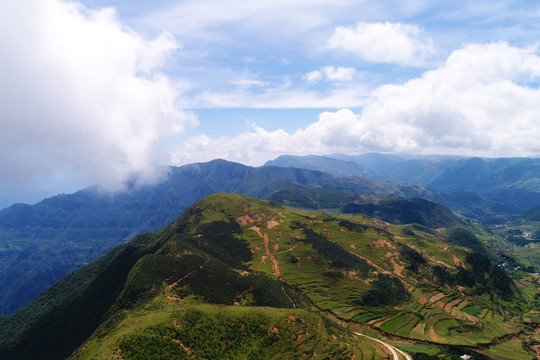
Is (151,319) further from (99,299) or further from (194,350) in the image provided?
(99,299)

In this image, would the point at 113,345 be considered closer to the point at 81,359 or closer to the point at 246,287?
the point at 81,359

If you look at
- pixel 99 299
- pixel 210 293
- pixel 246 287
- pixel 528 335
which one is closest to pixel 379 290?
pixel 528 335

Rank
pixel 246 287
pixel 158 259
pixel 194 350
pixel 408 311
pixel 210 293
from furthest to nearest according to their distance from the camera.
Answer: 1. pixel 408 311
2. pixel 158 259
3. pixel 246 287
4. pixel 210 293
5. pixel 194 350

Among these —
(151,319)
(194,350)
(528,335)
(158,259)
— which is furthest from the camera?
(528,335)

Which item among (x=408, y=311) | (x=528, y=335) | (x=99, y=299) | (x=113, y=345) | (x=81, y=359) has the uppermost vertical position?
(x=113, y=345)

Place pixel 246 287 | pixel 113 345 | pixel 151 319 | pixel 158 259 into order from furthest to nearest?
pixel 158 259
pixel 246 287
pixel 151 319
pixel 113 345

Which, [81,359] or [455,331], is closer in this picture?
[81,359]

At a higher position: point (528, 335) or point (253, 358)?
point (253, 358)

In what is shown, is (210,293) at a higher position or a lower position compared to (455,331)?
higher

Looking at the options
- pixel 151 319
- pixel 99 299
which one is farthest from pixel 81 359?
pixel 99 299
